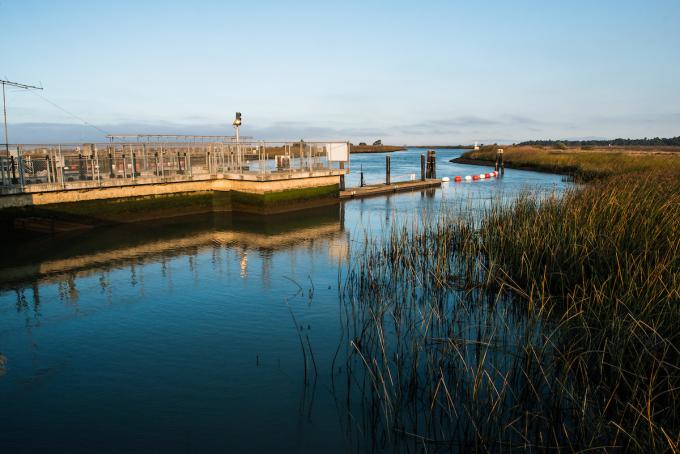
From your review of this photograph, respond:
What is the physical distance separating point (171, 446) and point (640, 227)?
8.66m

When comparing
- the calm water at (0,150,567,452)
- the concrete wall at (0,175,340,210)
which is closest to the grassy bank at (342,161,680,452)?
the calm water at (0,150,567,452)

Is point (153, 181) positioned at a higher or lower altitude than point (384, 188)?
higher

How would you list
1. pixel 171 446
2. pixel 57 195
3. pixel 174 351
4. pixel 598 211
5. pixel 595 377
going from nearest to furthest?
1. pixel 171 446
2. pixel 595 377
3. pixel 174 351
4. pixel 598 211
5. pixel 57 195

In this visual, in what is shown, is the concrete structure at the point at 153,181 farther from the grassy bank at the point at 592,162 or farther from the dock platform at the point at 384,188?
the grassy bank at the point at 592,162

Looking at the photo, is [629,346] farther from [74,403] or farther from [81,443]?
[74,403]

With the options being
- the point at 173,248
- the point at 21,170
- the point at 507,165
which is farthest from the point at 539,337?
the point at 507,165

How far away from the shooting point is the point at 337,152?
87.0 ft

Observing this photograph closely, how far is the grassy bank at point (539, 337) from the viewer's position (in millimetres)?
5066

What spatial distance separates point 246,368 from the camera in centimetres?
741

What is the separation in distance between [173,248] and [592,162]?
38018 millimetres

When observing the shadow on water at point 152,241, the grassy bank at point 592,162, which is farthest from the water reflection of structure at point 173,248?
the grassy bank at point 592,162

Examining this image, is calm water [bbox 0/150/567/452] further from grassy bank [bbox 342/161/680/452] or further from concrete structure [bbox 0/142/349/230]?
concrete structure [bbox 0/142/349/230]

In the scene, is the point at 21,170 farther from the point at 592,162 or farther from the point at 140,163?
the point at 592,162

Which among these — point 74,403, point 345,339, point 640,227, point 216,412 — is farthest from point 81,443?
point 640,227
